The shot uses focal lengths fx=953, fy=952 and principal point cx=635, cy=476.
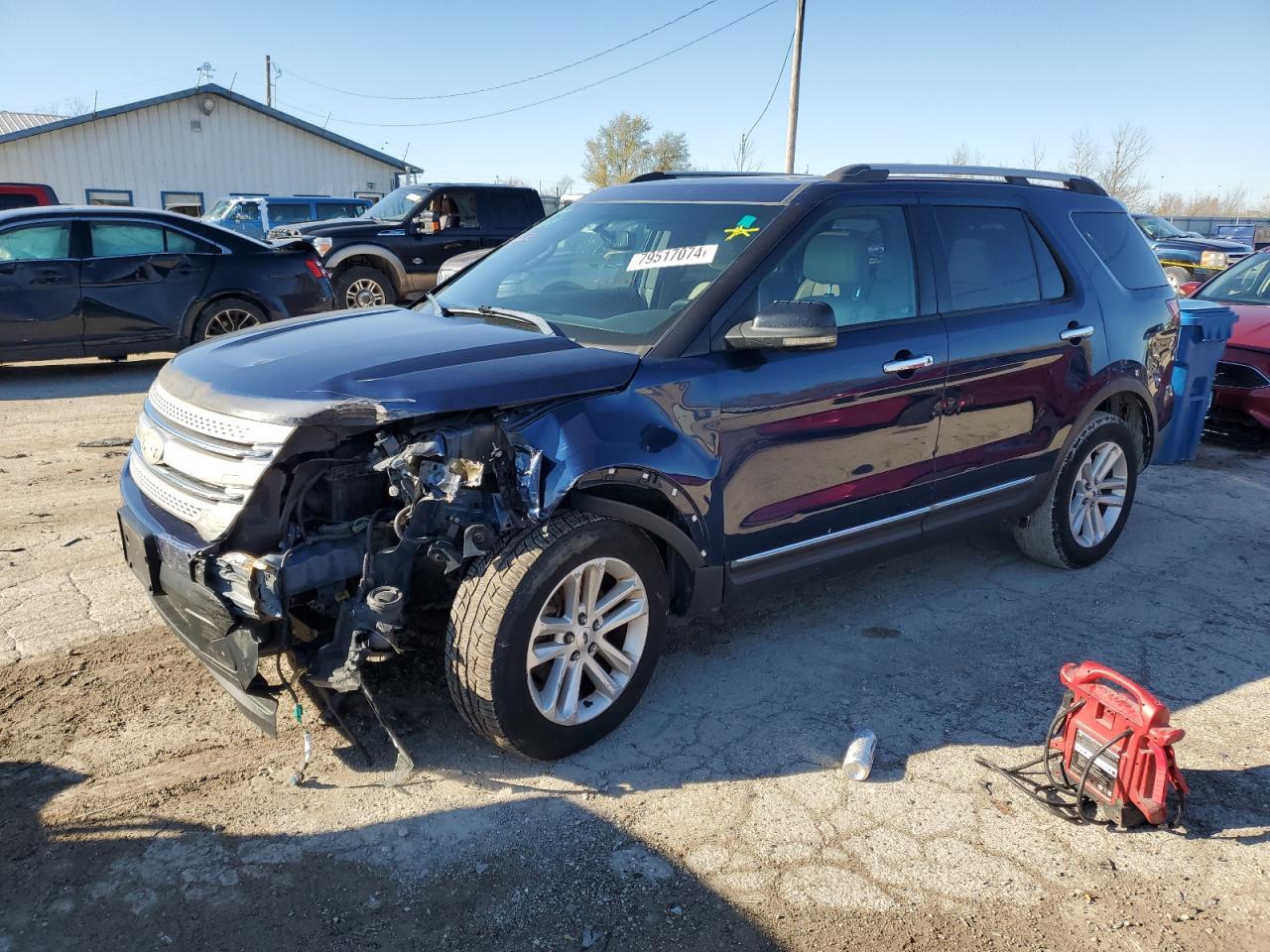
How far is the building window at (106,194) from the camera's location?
95.5 ft

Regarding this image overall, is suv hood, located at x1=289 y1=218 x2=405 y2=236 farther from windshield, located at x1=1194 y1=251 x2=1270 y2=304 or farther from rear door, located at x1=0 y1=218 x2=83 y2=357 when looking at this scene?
windshield, located at x1=1194 y1=251 x2=1270 y2=304

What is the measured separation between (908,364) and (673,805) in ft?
6.69

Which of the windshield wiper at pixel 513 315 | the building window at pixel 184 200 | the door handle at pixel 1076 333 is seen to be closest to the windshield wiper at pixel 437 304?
the windshield wiper at pixel 513 315

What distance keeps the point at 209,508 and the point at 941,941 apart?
249 centimetres

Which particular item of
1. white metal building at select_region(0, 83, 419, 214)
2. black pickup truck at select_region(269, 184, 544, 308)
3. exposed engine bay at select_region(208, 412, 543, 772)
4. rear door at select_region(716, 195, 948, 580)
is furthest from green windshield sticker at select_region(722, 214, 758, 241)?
white metal building at select_region(0, 83, 419, 214)

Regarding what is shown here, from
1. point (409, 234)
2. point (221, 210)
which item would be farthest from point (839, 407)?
point (221, 210)

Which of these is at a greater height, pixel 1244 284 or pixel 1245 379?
pixel 1244 284

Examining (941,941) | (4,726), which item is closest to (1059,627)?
(941,941)

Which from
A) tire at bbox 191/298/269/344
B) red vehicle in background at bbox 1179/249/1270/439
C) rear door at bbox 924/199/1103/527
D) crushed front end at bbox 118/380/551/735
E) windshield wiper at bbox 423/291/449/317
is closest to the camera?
crushed front end at bbox 118/380/551/735

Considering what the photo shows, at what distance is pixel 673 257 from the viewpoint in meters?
3.85

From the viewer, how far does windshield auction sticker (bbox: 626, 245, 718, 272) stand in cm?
377

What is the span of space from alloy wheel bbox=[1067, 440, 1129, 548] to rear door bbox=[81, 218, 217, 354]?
8.23 meters

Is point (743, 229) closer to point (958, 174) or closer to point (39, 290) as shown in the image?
point (958, 174)

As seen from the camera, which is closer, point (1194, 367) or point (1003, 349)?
point (1003, 349)
